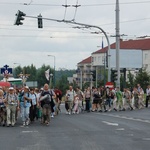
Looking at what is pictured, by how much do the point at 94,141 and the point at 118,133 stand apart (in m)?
2.91

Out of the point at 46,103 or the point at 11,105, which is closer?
the point at 11,105

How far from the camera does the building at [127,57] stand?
8638 centimetres

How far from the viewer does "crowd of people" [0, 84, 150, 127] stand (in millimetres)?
23953

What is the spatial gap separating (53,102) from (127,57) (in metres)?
62.3

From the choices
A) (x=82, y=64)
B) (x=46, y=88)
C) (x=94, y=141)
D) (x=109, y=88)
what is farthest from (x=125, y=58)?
(x=82, y=64)

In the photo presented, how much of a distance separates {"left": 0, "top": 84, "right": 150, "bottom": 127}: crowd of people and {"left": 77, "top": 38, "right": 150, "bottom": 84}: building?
112ft

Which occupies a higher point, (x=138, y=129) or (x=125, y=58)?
(x=125, y=58)

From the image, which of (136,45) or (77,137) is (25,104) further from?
(136,45)

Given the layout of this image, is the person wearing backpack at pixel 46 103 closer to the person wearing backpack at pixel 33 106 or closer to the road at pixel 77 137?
the road at pixel 77 137

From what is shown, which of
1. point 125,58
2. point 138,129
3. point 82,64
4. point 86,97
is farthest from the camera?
point 82,64

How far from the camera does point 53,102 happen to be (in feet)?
80.8

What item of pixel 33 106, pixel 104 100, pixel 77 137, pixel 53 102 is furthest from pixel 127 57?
pixel 77 137

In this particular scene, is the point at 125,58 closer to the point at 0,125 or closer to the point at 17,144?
the point at 0,125

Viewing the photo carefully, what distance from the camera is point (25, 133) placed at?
20016mm
